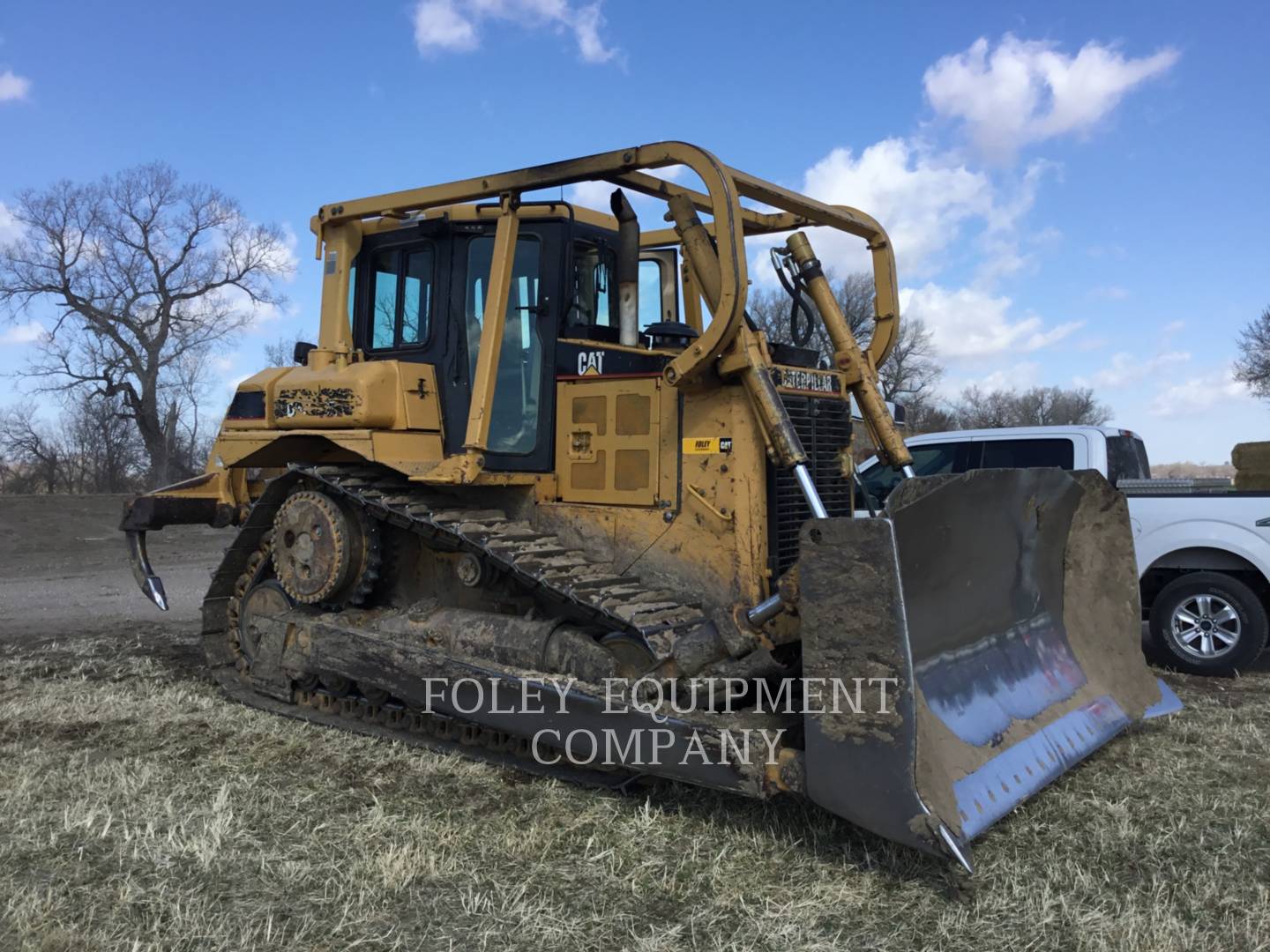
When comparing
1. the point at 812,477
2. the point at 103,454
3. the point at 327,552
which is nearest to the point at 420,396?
the point at 327,552

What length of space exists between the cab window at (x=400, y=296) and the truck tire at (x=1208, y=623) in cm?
583

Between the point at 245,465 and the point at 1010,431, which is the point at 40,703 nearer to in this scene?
the point at 245,465

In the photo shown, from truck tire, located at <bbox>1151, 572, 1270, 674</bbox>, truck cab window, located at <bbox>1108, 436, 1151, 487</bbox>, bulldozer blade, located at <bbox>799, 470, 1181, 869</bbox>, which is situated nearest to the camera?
bulldozer blade, located at <bbox>799, 470, 1181, 869</bbox>

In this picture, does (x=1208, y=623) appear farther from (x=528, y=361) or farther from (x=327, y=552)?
(x=327, y=552)

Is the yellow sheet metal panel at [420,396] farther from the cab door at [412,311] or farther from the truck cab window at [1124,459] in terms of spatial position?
the truck cab window at [1124,459]

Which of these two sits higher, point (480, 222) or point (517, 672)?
point (480, 222)

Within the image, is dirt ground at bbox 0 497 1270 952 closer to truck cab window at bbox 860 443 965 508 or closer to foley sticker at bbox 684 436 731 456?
foley sticker at bbox 684 436 731 456

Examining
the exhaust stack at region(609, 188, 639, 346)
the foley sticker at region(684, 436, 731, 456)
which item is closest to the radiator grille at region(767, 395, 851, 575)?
the foley sticker at region(684, 436, 731, 456)

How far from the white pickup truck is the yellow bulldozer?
6.86 ft

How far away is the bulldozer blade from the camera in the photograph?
3.67 m

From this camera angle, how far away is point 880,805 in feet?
11.9

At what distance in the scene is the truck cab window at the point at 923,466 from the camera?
8.45m

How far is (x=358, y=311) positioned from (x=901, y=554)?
12.7 ft

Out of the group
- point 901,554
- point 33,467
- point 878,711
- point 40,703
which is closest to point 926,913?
point 878,711
